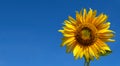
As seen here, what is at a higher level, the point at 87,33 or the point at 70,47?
the point at 87,33

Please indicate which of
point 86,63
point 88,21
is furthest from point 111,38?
point 86,63

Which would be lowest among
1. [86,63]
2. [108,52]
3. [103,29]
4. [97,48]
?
[86,63]

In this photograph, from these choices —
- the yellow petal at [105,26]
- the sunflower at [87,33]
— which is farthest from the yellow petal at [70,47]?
the yellow petal at [105,26]

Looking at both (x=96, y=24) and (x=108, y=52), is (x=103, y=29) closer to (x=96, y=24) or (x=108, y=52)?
(x=96, y=24)

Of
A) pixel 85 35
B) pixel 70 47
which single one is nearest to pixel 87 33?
pixel 85 35

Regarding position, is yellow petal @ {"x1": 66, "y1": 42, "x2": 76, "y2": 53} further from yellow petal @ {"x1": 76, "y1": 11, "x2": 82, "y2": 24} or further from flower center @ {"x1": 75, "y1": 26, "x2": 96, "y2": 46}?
yellow petal @ {"x1": 76, "y1": 11, "x2": 82, "y2": 24}

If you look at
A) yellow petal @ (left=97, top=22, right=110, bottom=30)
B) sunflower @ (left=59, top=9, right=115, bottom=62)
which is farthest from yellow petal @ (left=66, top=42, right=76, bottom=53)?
yellow petal @ (left=97, top=22, right=110, bottom=30)

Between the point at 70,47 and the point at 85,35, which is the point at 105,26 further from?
the point at 70,47
